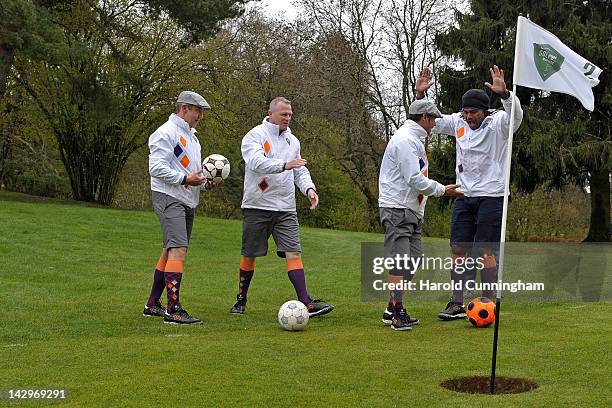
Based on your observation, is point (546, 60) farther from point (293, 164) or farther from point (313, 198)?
point (313, 198)

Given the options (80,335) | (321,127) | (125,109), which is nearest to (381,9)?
(321,127)

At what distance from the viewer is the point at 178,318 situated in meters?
7.65

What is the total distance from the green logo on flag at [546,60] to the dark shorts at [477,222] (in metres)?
2.20

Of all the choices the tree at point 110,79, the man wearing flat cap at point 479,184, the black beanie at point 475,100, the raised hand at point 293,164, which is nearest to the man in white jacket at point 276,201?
the raised hand at point 293,164

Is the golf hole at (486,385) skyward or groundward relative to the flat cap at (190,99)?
groundward

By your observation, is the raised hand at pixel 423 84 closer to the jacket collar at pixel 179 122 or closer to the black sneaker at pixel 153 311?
the jacket collar at pixel 179 122

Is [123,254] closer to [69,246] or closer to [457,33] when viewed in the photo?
[69,246]

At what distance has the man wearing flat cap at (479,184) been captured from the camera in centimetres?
779

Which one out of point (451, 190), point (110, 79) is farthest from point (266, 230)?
point (110, 79)

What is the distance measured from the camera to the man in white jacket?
8.12 m

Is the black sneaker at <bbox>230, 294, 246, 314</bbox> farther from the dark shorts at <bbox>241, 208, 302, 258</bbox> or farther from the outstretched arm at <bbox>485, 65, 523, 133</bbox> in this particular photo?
the outstretched arm at <bbox>485, 65, 523, 133</bbox>

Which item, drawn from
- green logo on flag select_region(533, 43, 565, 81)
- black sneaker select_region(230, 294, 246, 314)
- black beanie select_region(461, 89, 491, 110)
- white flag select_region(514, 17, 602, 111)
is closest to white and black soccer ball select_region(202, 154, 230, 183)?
black sneaker select_region(230, 294, 246, 314)

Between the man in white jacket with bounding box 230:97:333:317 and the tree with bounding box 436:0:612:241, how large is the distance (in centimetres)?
1820

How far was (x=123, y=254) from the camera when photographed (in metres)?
16.5
